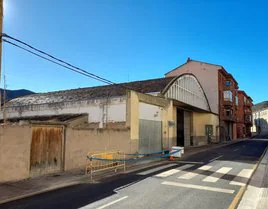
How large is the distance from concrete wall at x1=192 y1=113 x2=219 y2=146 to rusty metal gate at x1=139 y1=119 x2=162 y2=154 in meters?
14.3

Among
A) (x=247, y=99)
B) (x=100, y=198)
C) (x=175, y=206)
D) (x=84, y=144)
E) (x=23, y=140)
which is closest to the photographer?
(x=175, y=206)

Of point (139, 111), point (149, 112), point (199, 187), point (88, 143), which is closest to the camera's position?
point (199, 187)

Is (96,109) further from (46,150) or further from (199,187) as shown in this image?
(199,187)

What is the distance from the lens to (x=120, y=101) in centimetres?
1842

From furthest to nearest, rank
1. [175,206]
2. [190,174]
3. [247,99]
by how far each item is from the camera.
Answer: [247,99]
[190,174]
[175,206]

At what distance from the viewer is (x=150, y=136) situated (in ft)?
67.8

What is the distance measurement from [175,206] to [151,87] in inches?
769

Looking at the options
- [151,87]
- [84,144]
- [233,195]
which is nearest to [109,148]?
[84,144]

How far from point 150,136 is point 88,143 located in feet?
26.5

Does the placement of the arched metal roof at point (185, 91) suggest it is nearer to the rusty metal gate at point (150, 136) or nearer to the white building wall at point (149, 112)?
the white building wall at point (149, 112)

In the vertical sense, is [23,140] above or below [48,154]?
above

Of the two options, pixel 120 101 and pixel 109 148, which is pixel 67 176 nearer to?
pixel 109 148

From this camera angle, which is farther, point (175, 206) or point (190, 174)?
point (190, 174)

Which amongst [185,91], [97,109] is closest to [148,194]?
[97,109]
